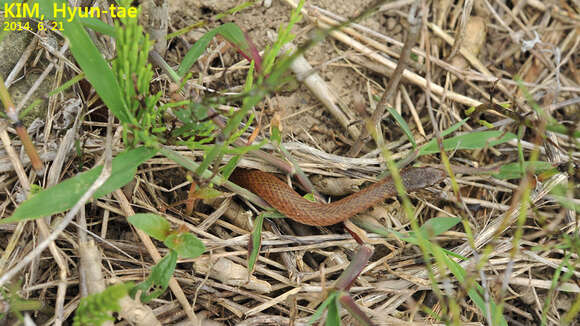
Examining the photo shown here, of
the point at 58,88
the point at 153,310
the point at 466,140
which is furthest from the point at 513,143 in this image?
the point at 58,88

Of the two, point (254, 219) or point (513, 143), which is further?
point (513, 143)

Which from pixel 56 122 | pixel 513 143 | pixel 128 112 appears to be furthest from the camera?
pixel 513 143

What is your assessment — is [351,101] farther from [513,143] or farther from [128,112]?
[128,112]

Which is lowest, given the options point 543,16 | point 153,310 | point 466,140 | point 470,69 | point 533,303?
point 533,303

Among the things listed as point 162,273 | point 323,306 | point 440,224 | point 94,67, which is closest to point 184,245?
point 162,273

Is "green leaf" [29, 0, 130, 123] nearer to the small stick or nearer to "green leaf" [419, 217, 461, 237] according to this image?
the small stick

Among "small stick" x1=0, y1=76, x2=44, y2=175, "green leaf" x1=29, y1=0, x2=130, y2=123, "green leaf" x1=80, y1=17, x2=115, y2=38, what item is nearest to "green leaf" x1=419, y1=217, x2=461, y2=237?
"green leaf" x1=29, y1=0, x2=130, y2=123

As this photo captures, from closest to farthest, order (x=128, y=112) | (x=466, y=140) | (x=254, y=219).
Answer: (x=128, y=112) → (x=254, y=219) → (x=466, y=140)

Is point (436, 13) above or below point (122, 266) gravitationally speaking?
above
